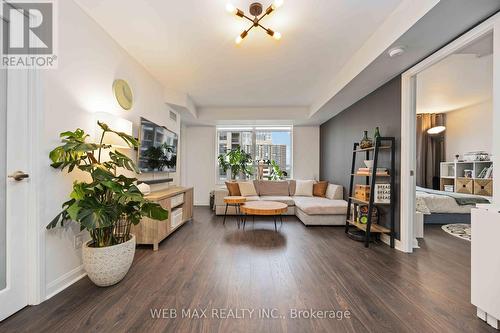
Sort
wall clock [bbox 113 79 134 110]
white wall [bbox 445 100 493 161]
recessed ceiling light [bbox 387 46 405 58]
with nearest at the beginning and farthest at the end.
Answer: recessed ceiling light [bbox 387 46 405 58]
wall clock [bbox 113 79 134 110]
white wall [bbox 445 100 493 161]

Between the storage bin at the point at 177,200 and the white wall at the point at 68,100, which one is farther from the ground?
the white wall at the point at 68,100

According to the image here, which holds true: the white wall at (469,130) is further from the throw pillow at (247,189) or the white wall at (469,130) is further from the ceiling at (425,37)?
the throw pillow at (247,189)

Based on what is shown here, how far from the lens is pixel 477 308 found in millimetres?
1494

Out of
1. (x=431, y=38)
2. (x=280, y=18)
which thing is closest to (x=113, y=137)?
(x=280, y=18)

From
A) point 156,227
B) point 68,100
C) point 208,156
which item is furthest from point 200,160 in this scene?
point 68,100

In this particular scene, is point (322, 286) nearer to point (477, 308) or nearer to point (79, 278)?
point (477, 308)

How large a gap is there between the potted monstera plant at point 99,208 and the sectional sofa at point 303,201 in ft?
9.25

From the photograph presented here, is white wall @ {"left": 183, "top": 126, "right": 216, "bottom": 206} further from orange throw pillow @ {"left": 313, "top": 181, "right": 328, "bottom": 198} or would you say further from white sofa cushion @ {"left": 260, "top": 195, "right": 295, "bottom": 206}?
orange throw pillow @ {"left": 313, "top": 181, "right": 328, "bottom": 198}

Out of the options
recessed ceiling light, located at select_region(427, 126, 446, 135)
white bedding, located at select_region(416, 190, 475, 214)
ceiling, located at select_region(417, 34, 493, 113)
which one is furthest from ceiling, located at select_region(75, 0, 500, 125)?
recessed ceiling light, located at select_region(427, 126, 446, 135)

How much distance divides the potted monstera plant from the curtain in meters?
7.18

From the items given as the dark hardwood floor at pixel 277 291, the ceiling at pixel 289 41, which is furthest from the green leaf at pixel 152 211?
the ceiling at pixel 289 41

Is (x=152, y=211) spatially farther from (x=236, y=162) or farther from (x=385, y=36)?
(x=236, y=162)

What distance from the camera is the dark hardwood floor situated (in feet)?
4.48

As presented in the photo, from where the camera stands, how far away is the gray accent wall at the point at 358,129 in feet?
9.23
